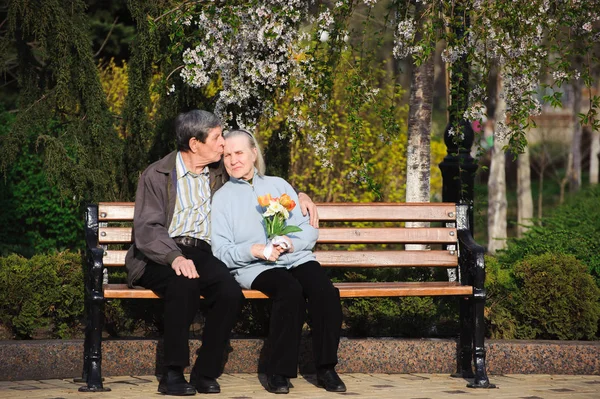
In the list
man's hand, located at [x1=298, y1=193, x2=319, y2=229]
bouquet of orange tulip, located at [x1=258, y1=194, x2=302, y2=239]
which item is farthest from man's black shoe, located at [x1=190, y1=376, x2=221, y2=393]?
man's hand, located at [x1=298, y1=193, x2=319, y2=229]

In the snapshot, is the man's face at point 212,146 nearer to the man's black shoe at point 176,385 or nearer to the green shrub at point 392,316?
the man's black shoe at point 176,385

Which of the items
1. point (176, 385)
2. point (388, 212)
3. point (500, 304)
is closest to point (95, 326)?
point (176, 385)

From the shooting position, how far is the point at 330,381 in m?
5.35

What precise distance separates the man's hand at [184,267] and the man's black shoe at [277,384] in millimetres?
708

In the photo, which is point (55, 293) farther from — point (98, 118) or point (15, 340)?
point (98, 118)

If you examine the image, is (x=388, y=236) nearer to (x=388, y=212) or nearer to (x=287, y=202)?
(x=388, y=212)

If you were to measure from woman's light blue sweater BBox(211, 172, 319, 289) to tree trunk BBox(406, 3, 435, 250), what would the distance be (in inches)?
91.4

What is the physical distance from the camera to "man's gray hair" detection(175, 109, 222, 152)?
5.78 m

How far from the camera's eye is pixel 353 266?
621 centimetres

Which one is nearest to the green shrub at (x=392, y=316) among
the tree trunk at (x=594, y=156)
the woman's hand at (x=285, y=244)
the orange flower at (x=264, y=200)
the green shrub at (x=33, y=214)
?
the woman's hand at (x=285, y=244)

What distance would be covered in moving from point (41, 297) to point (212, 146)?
57.9 inches

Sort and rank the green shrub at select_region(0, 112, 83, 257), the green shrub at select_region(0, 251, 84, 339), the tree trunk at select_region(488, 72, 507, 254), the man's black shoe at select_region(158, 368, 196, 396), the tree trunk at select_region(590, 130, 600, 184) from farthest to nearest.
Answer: the tree trunk at select_region(590, 130, 600, 184) < the tree trunk at select_region(488, 72, 507, 254) < the green shrub at select_region(0, 112, 83, 257) < the green shrub at select_region(0, 251, 84, 339) < the man's black shoe at select_region(158, 368, 196, 396)

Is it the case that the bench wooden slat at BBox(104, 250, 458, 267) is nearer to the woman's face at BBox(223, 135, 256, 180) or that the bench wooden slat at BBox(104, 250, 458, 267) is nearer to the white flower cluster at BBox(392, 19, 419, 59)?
the woman's face at BBox(223, 135, 256, 180)

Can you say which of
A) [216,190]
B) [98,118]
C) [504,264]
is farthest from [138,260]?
[504,264]
